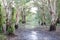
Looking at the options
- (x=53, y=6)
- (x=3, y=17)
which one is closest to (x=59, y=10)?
(x=53, y=6)

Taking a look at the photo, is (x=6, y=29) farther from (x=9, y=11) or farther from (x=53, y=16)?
(x=53, y=16)

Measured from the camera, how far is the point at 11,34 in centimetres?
2041

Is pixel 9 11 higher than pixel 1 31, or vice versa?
pixel 9 11

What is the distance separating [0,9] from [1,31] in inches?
110

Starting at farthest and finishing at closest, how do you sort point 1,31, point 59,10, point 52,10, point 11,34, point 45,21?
1. point 45,21
2. point 59,10
3. point 52,10
4. point 1,31
5. point 11,34

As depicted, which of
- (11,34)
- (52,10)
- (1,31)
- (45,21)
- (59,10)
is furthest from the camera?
(45,21)

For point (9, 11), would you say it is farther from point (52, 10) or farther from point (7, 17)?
point (52, 10)

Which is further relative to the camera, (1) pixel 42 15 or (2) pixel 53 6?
(1) pixel 42 15

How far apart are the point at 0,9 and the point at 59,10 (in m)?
18.1

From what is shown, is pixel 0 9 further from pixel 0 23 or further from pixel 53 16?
pixel 53 16

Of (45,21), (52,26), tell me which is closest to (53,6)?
(52,26)

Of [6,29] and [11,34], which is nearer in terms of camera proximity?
[11,34]

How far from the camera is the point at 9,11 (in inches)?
822

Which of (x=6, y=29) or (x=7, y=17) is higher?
(x=7, y=17)
